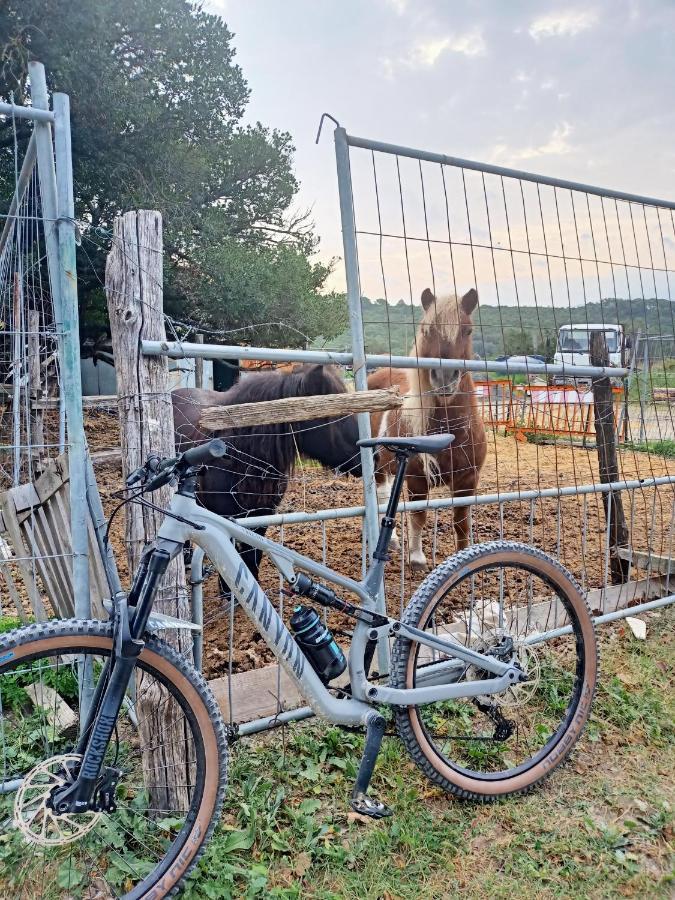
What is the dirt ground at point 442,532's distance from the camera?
3457 millimetres

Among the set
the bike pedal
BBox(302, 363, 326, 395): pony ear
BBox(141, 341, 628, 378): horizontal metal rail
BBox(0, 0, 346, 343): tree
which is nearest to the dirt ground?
BBox(141, 341, 628, 378): horizontal metal rail

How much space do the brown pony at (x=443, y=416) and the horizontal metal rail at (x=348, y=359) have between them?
0.65 m

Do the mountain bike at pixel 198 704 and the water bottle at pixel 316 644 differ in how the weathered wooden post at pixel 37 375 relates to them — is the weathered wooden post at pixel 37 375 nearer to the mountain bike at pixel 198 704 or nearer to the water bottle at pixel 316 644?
the mountain bike at pixel 198 704

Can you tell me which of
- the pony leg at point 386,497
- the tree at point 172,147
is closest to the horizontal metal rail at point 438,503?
the pony leg at point 386,497

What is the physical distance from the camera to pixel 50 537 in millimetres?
2611

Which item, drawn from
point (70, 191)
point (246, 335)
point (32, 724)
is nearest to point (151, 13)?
point (246, 335)

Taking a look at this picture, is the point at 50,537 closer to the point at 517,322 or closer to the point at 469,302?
the point at 517,322

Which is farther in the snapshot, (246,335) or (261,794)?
(246,335)

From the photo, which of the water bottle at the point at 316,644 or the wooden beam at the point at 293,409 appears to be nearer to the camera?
the water bottle at the point at 316,644

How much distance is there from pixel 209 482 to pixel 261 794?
2.29 meters

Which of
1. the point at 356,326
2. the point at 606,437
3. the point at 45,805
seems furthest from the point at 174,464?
the point at 606,437

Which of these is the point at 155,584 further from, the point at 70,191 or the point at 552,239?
the point at 552,239

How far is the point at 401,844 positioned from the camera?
202cm

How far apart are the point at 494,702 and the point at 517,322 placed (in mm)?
1868
